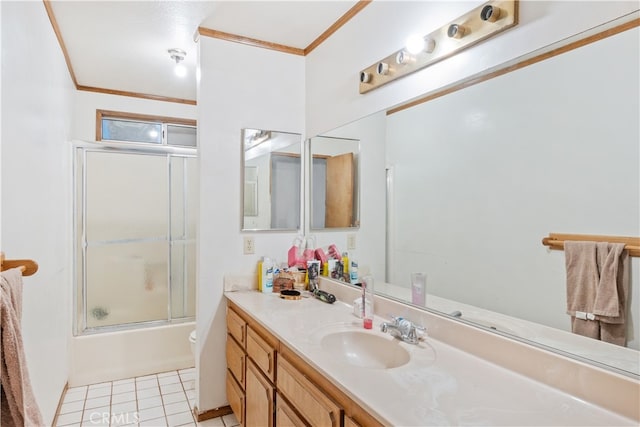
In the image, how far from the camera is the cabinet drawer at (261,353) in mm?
1581

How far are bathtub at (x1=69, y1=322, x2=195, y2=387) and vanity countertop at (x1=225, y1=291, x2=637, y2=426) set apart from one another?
2.09 meters

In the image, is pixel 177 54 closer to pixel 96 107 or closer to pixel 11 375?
pixel 96 107

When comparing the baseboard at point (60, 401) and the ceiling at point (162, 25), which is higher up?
the ceiling at point (162, 25)

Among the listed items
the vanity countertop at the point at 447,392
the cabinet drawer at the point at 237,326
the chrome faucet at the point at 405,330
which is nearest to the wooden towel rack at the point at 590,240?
the vanity countertop at the point at 447,392

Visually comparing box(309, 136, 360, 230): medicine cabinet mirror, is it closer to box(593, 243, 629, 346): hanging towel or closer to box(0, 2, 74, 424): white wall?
box(593, 243, 629, 346): hanging towel

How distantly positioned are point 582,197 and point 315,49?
6.29 feet

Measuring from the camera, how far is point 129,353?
9.76 feet

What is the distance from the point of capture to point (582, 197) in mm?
1051

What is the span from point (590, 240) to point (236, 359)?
1.82 meters

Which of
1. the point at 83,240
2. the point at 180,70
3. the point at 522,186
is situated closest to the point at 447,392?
the point at 522,186

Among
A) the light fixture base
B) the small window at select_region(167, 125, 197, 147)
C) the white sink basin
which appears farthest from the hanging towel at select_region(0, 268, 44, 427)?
the small window at select_region(167, 125, 197, 147)

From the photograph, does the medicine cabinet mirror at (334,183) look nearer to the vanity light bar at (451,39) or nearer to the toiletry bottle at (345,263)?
the toiletry bottle at (345,263)

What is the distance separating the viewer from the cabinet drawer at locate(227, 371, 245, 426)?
6.51 ft

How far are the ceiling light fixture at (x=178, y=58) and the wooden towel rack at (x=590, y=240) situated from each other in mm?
2500
